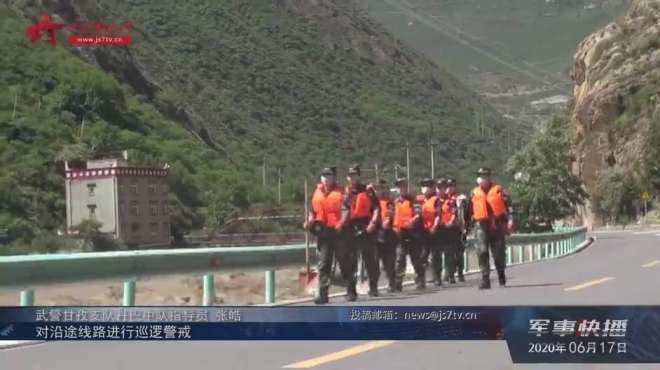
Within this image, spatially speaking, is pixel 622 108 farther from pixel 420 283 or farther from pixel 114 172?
pixel 420 283

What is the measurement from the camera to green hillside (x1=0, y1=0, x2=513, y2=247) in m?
48.9

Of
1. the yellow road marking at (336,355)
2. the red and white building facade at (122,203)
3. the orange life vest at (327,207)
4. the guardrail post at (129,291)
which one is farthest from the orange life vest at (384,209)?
the red and white building facade at (122,203)

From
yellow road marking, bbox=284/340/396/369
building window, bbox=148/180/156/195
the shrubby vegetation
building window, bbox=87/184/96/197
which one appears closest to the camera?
yellow road marking, bbox=284/340/396/369

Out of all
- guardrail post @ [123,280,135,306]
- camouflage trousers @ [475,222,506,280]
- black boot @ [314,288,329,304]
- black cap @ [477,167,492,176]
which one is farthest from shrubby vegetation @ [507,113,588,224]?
guardrail post @ [123,280,135,306]

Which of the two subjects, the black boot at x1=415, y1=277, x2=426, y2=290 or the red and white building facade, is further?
the red and white building facade

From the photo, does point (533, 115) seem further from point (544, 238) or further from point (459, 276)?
point (459, 276)

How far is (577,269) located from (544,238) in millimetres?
12943

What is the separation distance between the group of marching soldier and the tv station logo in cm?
4385

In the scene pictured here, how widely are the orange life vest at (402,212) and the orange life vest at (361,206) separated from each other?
3.02 meters

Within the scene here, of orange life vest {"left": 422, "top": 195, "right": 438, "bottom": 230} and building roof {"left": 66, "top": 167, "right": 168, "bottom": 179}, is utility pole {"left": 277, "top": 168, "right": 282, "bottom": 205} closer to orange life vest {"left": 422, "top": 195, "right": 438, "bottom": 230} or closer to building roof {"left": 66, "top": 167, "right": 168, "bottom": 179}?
building roof {"left": 66, "top": 167, "right": 168, "bottom": 179}

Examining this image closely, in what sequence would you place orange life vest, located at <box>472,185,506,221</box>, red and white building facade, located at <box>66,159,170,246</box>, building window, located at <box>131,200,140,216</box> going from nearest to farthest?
orange life vest, located at <box>472,185,506,221</box> < red and white building facade, located at <box>66,159,170,246</box> < building window, located at <box>131,200,140,216</box>

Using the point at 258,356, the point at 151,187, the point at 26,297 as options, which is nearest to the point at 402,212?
the point at 26,297

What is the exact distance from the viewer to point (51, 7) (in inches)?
2778
